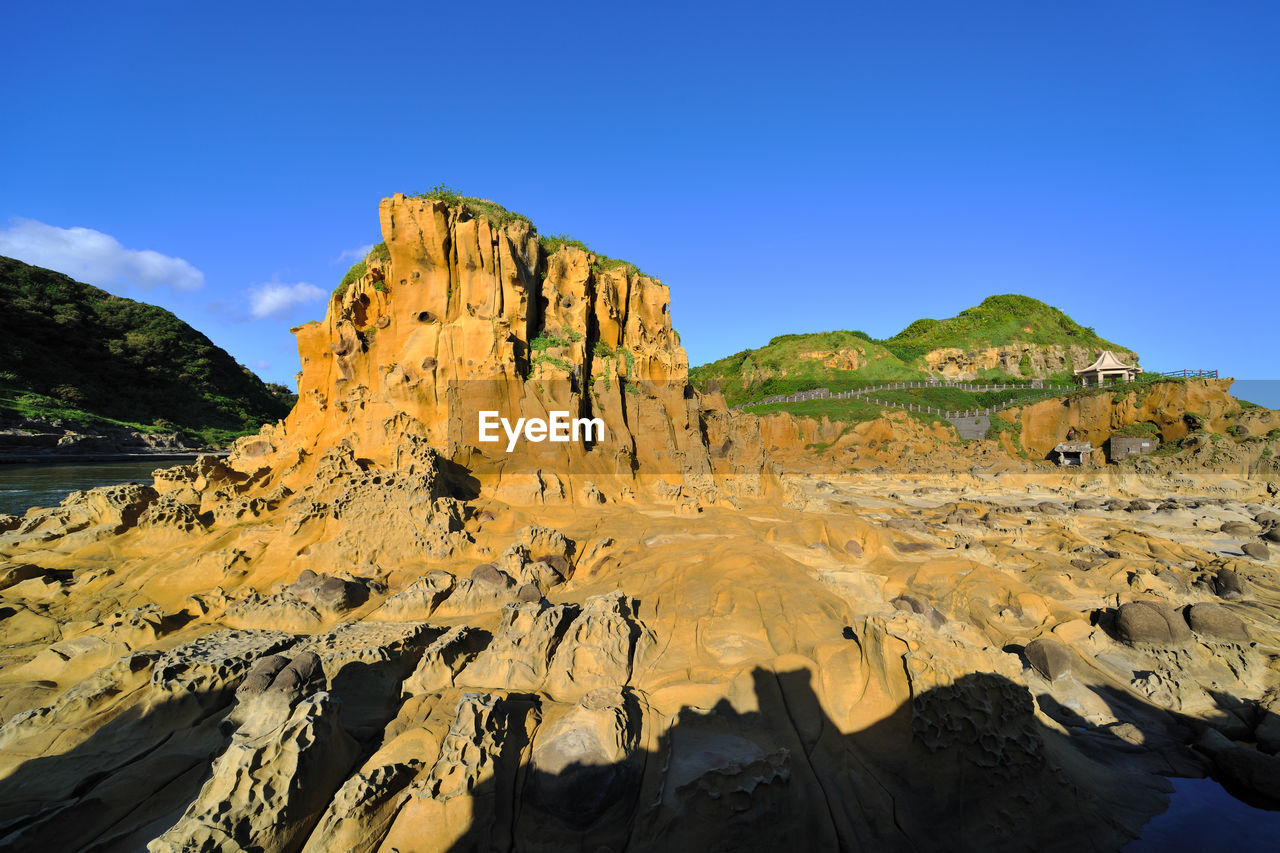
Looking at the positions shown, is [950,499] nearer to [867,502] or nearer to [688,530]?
[867,502]

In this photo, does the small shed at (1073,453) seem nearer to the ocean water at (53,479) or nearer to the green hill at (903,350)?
the green hill at (903,350)

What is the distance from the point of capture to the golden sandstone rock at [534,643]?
394cm

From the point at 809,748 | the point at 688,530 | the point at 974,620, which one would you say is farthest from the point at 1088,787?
the point at 688,530

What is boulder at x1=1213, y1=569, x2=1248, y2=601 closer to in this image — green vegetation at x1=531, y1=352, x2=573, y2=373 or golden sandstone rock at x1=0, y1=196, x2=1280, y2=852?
golden sandstone rock at x1=0, y1=196, x2=1280, y2=852

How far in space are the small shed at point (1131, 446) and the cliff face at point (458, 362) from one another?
29.6 m

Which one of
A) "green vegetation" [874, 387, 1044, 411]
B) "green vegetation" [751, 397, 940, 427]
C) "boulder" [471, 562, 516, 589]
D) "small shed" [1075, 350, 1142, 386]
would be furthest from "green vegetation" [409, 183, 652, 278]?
"small shed" [1075, 350, 1142, 386]

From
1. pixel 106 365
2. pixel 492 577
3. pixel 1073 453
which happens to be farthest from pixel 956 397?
pixel 106 365

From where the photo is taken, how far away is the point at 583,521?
40.2ft

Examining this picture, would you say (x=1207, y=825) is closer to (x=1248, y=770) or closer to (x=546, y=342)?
(x=1248, y=770)

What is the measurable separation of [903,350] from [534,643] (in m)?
58.7

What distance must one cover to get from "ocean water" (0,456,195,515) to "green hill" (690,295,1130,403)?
137ft

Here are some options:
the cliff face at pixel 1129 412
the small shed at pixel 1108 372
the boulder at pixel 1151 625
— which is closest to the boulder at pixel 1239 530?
the boulder at pixel 1151 625

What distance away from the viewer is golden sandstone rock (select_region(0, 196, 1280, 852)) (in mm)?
3941

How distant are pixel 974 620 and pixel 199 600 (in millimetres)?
11606
